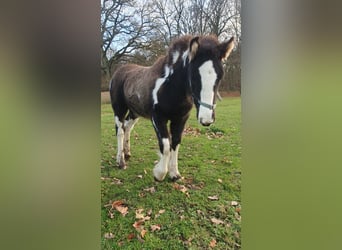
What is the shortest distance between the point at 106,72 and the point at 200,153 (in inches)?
21.2

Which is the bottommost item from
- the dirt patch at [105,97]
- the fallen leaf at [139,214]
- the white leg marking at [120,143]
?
the fallen leaf at [139,214]

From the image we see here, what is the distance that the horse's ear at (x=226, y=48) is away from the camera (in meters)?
1.41

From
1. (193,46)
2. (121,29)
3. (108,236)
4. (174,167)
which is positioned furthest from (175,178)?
(121,29)

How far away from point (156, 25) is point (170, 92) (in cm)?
30

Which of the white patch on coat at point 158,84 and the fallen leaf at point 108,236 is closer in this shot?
the fallen leaf at point 108,236

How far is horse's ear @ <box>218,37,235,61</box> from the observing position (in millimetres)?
1406

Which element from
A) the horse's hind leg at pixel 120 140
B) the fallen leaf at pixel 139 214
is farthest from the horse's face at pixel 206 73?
the fallen leaf at pixel 139 214

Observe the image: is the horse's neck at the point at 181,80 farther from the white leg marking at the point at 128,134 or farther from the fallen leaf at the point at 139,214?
the fallen leaf at the point at 139,214

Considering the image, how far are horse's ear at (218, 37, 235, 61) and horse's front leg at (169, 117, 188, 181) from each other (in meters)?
0.31

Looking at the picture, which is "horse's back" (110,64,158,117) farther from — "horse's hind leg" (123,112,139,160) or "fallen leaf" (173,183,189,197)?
"fallen leaf" (173,183,189,197)
